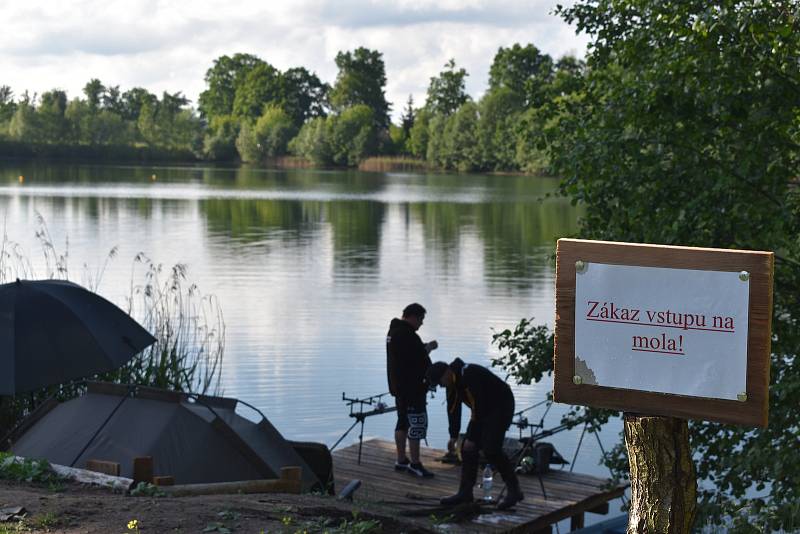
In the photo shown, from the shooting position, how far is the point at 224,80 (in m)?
158

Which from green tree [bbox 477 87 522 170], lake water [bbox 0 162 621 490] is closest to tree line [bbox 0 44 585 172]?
green tree [bbox 477 87 522 170]

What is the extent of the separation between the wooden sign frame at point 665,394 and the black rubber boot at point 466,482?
5492mm

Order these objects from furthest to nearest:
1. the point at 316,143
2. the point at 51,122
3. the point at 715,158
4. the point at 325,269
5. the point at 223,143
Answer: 1. the point at 223,143
2. the point at 51,122
3. the point at 316,143
4. the point at 325,269
5. the point at 715,158

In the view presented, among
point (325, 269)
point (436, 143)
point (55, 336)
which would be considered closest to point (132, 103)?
point (436, 143)

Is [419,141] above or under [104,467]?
above

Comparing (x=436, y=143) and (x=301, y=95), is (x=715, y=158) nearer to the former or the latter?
(x=436, y=143)

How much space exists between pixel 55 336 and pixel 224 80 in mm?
152470

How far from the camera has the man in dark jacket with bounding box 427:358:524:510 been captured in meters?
8.92

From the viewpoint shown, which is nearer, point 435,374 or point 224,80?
point 435,374

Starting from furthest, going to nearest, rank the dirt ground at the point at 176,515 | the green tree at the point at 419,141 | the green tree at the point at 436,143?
the green tree at the point at 419,141, the green tree at the point at 436,143, the dirt ground at the point at 176,515

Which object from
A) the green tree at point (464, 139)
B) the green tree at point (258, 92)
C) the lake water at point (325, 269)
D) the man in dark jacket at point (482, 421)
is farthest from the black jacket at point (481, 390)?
the green tree at point (258, 92)

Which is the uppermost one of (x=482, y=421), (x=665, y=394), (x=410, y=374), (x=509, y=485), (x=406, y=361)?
(x=665, y=394)

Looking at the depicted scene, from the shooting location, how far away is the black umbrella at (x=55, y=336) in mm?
9102

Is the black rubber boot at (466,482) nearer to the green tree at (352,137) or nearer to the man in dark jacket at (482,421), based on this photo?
the man in dark jacket at (482,421)
